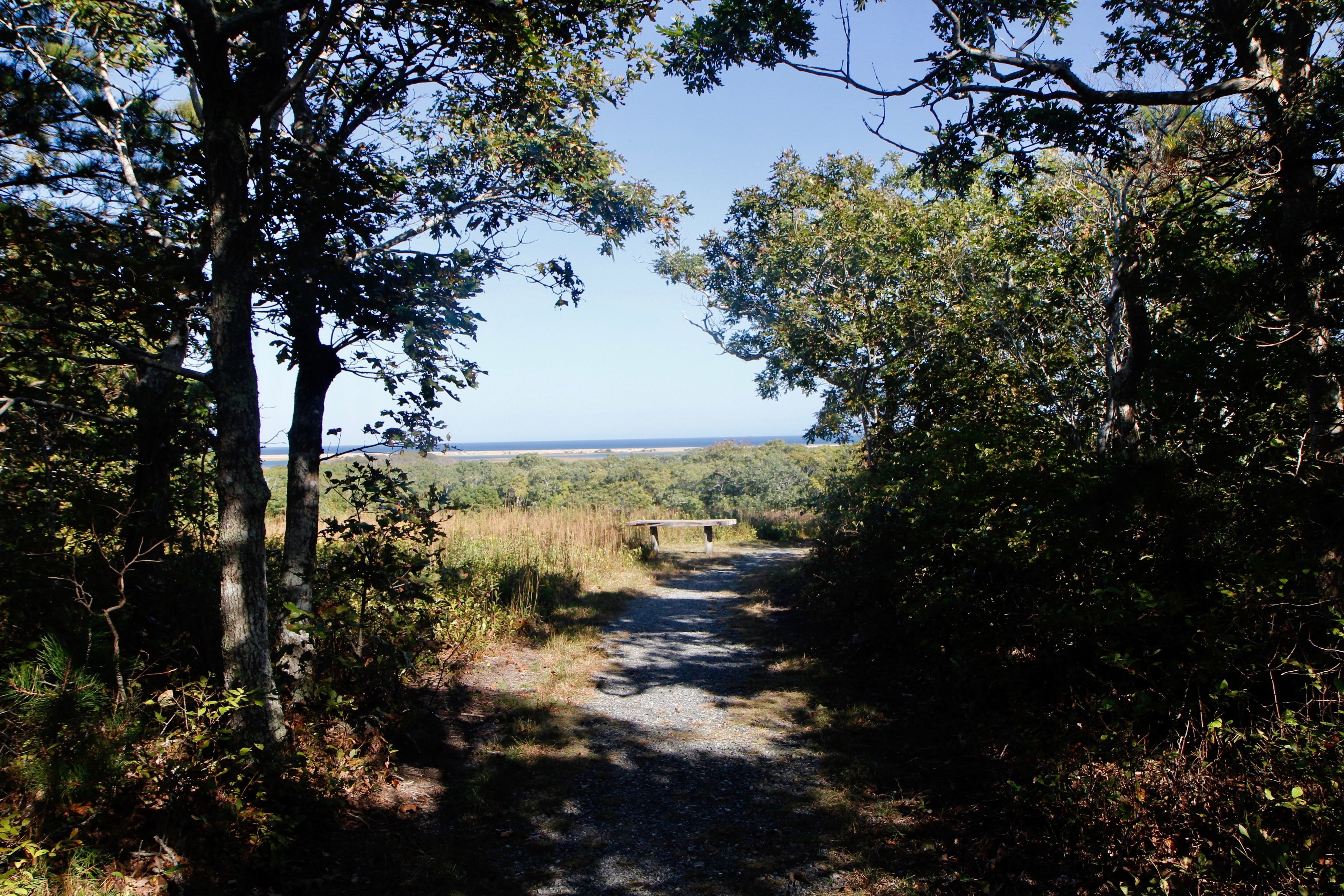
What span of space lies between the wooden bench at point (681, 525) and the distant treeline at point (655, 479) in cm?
237

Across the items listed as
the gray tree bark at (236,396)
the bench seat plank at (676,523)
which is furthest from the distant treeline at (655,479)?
the gray tree bark at (236,396)

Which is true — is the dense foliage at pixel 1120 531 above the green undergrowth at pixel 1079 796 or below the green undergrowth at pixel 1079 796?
above

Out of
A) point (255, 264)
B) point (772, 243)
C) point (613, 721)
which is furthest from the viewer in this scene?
point (772, 243)

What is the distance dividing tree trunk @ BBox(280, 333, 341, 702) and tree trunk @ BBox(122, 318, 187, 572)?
0.69m

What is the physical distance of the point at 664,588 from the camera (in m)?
11.2

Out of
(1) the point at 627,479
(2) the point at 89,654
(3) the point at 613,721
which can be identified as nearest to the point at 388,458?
(2) the point at 89,654

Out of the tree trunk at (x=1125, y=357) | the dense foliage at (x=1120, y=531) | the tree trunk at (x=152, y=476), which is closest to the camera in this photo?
the dense foliage at (x=1120, y=531)

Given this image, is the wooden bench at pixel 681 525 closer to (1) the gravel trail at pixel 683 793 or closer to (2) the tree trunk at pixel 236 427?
(1) the gravel trail at pixel 683 793

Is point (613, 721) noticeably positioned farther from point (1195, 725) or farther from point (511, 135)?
point (511, 135)

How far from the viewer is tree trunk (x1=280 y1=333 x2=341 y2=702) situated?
14.8 ft

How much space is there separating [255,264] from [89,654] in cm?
229

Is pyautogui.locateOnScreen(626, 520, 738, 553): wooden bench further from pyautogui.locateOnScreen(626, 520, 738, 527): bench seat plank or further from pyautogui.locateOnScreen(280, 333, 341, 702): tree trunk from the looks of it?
pyautogui.locateOnScreen(280, 333, 341, 702): tree trunk

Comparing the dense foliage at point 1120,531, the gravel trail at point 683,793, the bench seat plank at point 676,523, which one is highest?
the dense foliage at point 1120,531

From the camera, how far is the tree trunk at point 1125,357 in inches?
192
